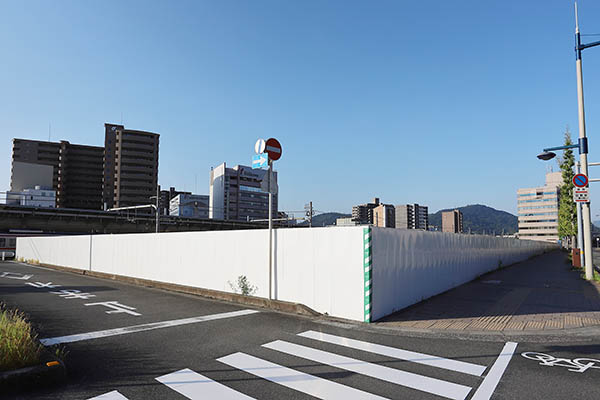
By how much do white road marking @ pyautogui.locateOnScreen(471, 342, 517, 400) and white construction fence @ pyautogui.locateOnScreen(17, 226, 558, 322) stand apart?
8.31 ft

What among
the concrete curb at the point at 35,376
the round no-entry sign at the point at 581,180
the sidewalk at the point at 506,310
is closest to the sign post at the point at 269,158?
the sidewalk at the point at 506,310

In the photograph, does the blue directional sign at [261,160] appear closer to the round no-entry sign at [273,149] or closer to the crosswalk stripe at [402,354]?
the round no-entry sign at [273,149]

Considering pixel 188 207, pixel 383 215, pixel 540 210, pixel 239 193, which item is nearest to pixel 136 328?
pixel 188 207

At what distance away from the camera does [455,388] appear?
4047mm

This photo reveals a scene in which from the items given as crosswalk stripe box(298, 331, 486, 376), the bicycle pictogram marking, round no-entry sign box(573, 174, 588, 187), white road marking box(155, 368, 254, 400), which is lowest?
crosswalk stripe box(298, 331, 486, 376)

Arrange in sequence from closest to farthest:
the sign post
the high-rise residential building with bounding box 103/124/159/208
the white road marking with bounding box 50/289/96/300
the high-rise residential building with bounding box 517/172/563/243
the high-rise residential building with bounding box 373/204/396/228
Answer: the sign post, the white road marking with bounding box 50/289/96/300, the high-rise residential building with bounding box 103/124/159/208, the high-rise residential building with bounding box 517/172/563/243, the high-rise residential building with bounding box 373/204/396/228

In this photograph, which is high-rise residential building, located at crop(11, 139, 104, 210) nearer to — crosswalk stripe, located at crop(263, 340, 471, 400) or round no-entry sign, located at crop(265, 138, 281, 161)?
round no-entry sign, located at crop(265, 138, 281, 161)

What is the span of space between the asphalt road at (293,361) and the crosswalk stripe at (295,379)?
13 mm

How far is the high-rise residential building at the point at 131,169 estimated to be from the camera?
10606 centimetres

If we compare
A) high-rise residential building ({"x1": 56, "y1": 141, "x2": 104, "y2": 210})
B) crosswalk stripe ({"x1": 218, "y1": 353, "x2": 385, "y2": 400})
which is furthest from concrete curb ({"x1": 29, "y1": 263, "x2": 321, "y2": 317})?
high-rise residential building ({"x1": 56, "y1": 141, "x2": 104, "y2": 210})

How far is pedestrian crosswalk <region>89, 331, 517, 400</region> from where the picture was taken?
12.8ft

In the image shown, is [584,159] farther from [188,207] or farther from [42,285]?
[188,207]

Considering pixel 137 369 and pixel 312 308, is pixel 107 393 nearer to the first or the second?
pixel 137 369

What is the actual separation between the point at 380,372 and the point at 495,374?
1.43 m
